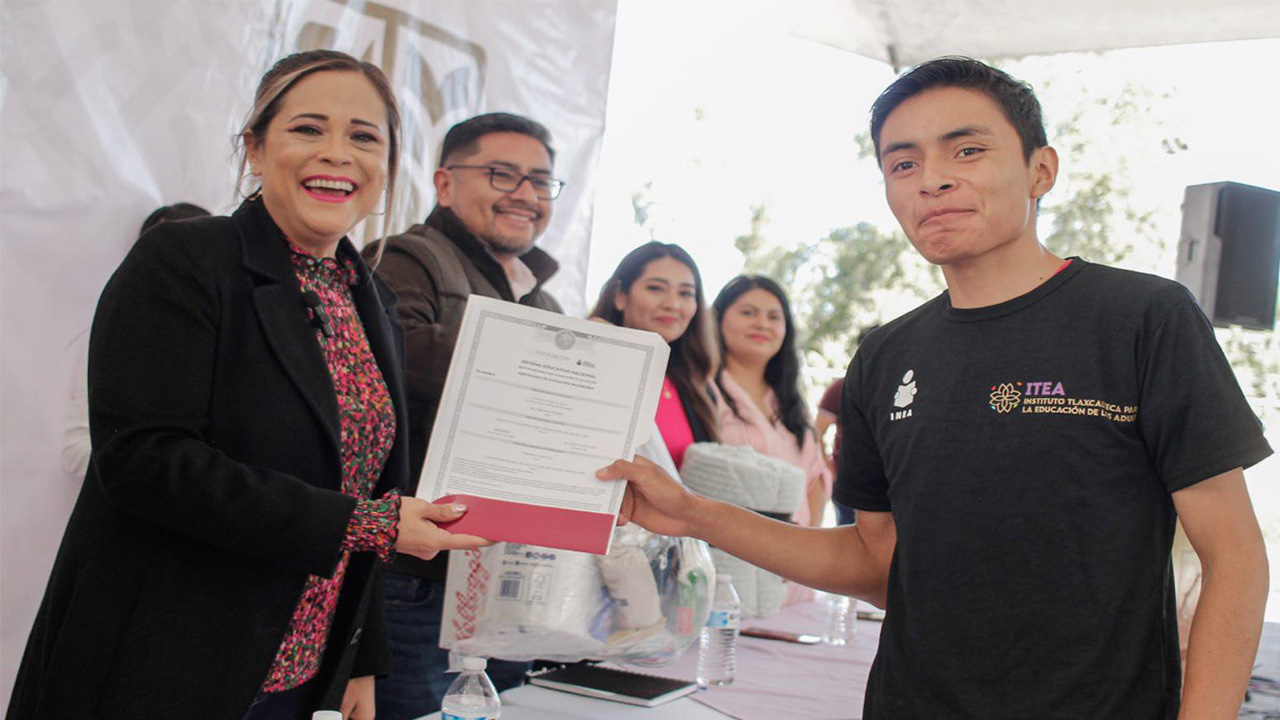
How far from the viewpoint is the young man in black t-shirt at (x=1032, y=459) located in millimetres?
1332

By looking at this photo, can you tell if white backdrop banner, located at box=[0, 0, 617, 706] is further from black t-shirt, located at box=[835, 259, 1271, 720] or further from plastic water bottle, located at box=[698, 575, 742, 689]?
black t-shirt, located at box=[835, 259, 1271, 720]

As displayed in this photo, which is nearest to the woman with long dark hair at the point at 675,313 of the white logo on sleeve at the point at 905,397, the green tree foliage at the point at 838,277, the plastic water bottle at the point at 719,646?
the plastic water bottle at the point at 719,646

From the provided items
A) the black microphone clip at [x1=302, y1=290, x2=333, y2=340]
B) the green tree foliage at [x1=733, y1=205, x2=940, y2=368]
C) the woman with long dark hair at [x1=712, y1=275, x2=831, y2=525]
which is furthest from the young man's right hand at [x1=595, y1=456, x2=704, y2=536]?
the green tree foliage at [x1=733, y1=205, x2=940, y2=368]

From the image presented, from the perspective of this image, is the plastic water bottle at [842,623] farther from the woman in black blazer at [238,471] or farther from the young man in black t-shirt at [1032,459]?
the woman in black blazer at [238,471]

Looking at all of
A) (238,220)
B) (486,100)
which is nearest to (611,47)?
(486,100)

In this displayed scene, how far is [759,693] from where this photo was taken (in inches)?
90.4

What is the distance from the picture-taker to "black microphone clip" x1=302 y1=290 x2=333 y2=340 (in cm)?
165

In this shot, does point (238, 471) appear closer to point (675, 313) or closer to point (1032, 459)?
point (1032, 459)

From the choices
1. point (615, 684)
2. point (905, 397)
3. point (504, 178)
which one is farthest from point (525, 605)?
point (504, 178)

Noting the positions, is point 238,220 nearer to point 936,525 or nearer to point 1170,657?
point 936,525

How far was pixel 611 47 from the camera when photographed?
4176mm

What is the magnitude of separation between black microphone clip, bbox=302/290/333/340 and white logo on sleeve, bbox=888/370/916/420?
0.89 meters

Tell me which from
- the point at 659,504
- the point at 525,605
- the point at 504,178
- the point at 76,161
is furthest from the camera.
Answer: the point at 504,178

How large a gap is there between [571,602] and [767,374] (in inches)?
97.0
